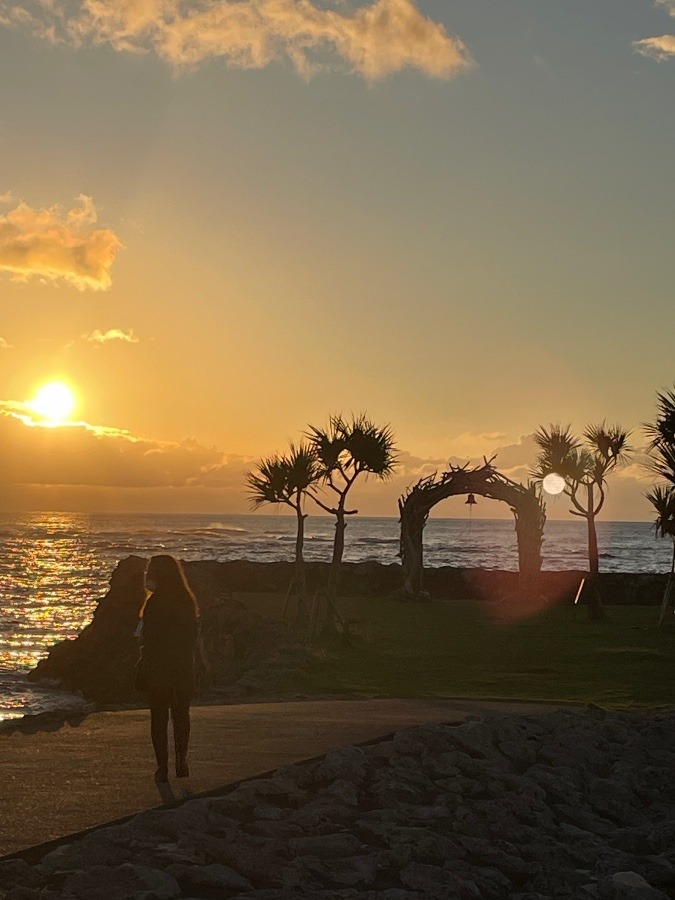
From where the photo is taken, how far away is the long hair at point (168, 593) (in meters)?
8.53

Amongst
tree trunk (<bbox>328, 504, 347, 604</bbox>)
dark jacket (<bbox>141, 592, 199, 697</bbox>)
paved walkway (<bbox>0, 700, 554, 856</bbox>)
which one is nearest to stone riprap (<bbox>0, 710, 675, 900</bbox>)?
paved walkway (<bbox>0, 700, 554, 856</bbox>)

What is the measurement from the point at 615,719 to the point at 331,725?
2871 mm

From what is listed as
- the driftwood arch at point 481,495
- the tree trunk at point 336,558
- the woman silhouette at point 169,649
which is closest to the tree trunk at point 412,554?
the driftwood arch at point 481,495

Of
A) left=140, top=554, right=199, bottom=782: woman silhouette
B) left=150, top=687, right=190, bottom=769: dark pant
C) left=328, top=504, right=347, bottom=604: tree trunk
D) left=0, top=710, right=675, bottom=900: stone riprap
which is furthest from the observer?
left=328, top=504, right=347, bottom=604: tree trunk

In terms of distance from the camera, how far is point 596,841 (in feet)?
24.1

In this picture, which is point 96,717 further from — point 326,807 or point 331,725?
→ point 326,807

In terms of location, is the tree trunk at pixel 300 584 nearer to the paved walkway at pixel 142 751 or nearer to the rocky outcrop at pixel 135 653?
the rocky outcrop at pixel 135 653

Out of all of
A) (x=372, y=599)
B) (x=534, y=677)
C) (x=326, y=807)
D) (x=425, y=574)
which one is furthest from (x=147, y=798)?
(x=425, y=574)

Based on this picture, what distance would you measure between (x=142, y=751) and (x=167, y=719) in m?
1.24

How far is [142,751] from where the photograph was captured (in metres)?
9.38

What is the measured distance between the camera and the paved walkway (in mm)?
7141

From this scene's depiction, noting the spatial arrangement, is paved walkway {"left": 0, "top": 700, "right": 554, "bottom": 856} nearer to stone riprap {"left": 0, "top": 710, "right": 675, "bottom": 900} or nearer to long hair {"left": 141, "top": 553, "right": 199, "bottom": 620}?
stone riprap {"left": 0, "top": 710, "right": 675, "bottom": 900}

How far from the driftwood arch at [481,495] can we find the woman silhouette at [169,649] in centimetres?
2508

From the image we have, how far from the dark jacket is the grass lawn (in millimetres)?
6245
